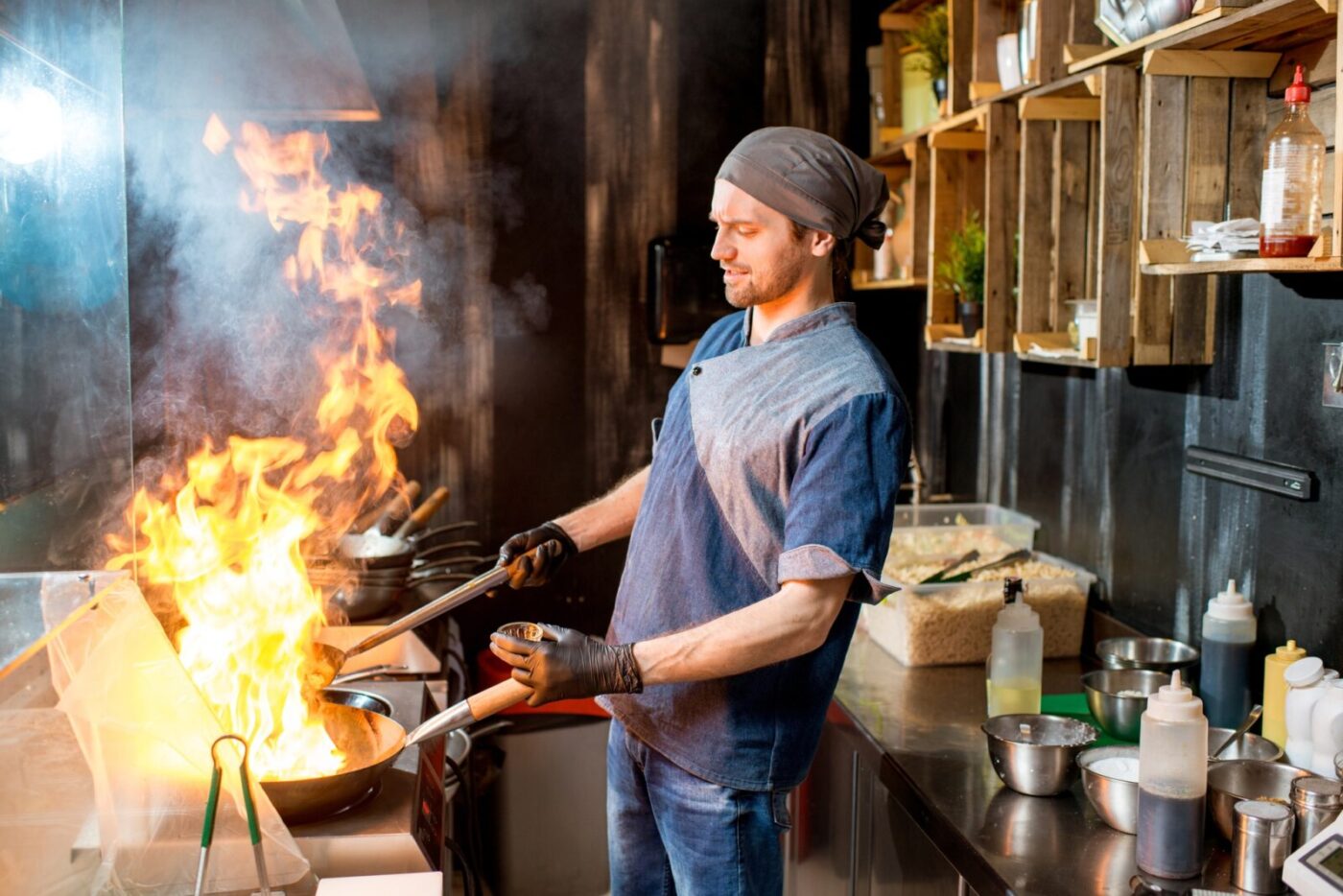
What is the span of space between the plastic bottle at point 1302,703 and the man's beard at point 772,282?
108cm

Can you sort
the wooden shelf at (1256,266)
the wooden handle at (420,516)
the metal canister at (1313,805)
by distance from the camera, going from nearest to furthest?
the metal canister at (1313,805) → the wooden shelf at (1256,266) → the wooden handle at (420,516)

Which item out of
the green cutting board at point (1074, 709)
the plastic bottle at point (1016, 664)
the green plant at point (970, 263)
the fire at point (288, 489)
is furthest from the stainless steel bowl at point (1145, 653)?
the fire at point (288, 489)

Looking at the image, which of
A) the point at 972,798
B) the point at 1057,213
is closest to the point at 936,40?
the point at 1057,213

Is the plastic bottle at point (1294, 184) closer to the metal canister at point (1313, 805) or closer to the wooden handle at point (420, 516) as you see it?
the metal canister at point (1313, 805)

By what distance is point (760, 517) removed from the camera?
6.54 ft

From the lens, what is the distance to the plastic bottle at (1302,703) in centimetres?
199

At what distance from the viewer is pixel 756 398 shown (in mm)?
2049

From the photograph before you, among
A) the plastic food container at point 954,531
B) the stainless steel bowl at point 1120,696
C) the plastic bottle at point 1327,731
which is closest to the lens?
the plastic bottle at point 1327,731

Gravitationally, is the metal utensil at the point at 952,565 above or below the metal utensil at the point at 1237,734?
above

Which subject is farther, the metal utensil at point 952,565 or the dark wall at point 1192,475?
the metal utensil at point 952,565

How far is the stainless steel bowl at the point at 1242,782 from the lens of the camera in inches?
71.6

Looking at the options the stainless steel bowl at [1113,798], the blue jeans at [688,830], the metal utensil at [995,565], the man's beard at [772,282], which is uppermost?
the man's beard at [772,282]

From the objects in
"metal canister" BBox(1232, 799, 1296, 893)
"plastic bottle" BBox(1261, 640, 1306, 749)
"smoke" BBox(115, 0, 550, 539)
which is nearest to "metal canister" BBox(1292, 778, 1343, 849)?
"metal canister" BBox(1232, 799, 1296, 893)

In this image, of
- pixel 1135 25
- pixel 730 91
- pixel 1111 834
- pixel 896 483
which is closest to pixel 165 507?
pixel 896 483
